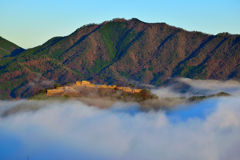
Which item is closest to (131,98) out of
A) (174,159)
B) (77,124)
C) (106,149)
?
(77,124)

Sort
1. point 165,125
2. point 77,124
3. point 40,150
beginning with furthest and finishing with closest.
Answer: point 77,124 < point 165,125 < point 40,150

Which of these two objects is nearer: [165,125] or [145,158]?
[145,158]

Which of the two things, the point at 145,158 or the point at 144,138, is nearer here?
the point at 145,158

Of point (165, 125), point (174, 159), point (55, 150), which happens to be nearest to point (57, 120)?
point (55, 150)

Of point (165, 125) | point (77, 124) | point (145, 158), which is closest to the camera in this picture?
point (145, 158)

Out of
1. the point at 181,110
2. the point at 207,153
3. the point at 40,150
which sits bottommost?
the point at 40,150

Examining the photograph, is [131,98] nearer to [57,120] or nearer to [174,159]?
[57,120]

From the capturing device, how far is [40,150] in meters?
155

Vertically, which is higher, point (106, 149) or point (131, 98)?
point (131, 98)

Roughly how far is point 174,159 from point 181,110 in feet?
122

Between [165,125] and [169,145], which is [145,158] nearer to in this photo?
[169,145]

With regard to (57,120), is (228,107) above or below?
above

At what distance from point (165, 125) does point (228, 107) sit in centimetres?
2173

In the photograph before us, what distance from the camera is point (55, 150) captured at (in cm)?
15575
